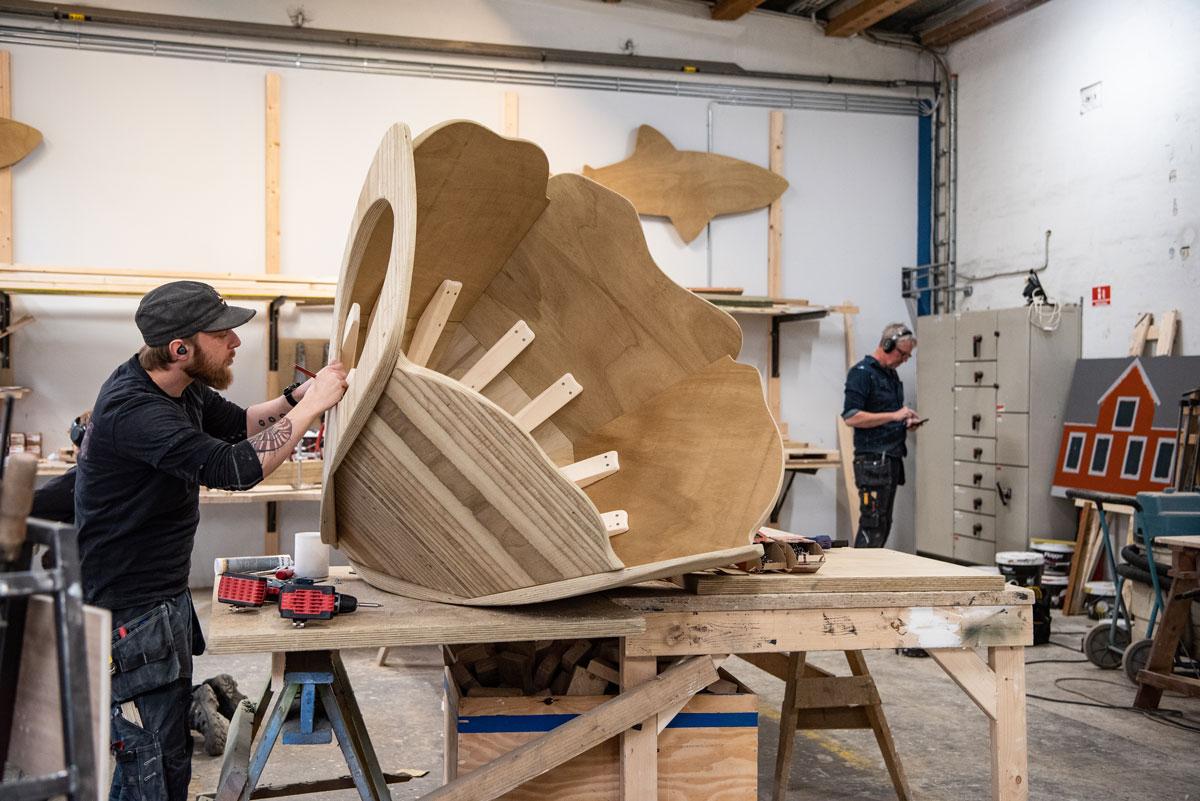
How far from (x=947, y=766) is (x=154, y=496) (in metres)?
2.75

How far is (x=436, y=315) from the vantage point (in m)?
3.04

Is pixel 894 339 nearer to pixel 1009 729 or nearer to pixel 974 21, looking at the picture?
pixel 974 21

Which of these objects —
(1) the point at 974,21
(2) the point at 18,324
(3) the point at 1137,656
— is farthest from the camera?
(1) the point at 974,21

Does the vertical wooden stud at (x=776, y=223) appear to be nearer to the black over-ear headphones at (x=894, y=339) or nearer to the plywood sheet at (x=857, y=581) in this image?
the black over-ear headphones at (x=894, y=339)

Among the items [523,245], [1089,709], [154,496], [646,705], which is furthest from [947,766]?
[154,496]

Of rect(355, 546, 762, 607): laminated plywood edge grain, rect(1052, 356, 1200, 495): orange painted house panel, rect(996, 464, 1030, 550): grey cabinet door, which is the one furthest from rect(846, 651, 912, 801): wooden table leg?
rect(996, 464, 1030, 550): grey cabinet door

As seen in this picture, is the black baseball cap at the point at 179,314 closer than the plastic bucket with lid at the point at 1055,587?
Yes

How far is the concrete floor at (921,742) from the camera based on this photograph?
11.2ft

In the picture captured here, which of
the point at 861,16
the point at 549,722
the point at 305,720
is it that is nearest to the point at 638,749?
the point at 549,722

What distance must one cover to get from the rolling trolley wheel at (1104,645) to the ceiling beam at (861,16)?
13.4 feet

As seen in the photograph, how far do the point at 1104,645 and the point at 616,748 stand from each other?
136 inches

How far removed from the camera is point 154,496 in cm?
226

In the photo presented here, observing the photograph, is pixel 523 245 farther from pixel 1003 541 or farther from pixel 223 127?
pixel 1003 541

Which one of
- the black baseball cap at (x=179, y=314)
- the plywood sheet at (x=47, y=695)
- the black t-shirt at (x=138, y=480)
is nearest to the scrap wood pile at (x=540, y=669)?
the black t-shirt at (x=138, y=480)
